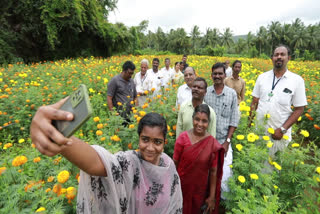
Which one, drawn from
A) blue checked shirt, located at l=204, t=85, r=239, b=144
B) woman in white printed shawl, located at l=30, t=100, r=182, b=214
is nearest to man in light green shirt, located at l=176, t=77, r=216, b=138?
blue checked shirt, located at l=204, t=85, r=239, b=144

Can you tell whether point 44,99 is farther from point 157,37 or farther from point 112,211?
point 157,37

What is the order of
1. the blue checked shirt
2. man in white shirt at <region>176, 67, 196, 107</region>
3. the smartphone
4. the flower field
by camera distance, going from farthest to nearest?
man in white shirt at <region>176, 67, 196, 107</region>, the blue checked shirt, the flower field, the smartphone

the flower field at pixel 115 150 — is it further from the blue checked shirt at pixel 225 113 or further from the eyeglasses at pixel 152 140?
the eyeglasses at pixel 152 140

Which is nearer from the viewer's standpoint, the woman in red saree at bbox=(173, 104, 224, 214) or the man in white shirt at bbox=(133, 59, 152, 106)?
the woman in red saree at bbox=(173, 104, 224, 214)

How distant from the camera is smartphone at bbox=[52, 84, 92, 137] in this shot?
1.52 ft

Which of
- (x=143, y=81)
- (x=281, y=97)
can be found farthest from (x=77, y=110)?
(x=143, y=81)

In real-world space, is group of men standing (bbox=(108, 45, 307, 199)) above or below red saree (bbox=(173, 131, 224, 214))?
above

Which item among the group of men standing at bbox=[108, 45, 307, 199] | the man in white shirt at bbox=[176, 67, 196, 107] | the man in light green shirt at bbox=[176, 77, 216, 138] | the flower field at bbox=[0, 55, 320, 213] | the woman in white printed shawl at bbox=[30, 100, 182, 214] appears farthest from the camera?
the man in white shirt at bbox=[176, 67, 196, 107]

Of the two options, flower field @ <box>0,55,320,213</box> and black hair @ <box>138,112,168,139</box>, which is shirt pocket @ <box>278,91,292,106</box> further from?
black hair @ <box>138,112,168,139</box>

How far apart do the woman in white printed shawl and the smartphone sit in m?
0.02

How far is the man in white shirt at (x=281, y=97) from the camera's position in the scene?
2420 mm

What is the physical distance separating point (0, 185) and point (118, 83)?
237 centimetres

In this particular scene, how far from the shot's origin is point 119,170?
0.94 meters

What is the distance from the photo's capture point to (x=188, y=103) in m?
2.29
